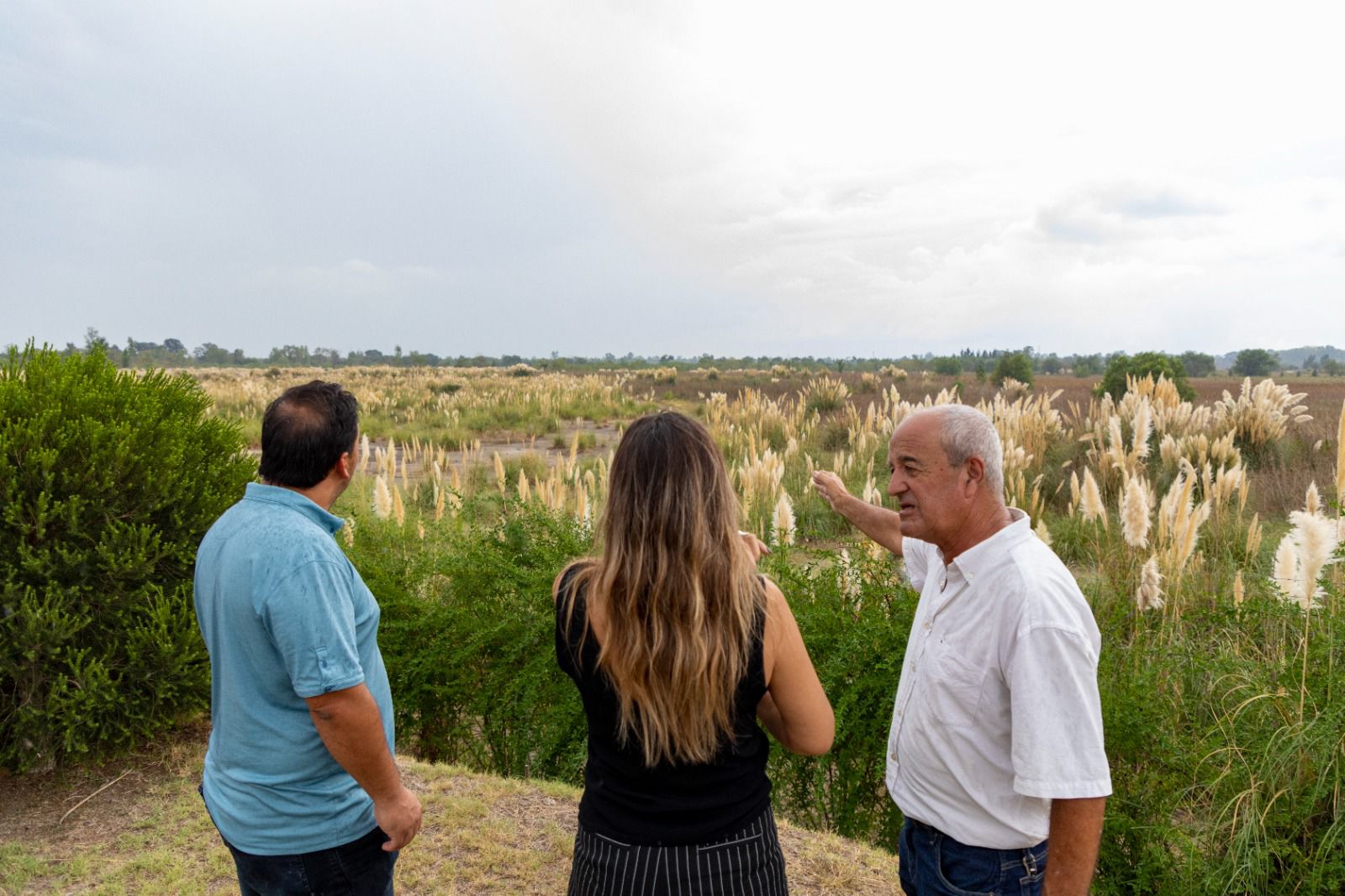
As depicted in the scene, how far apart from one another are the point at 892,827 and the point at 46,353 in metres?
4.84

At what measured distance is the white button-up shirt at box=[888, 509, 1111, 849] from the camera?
5.68 feet

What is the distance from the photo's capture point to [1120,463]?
243 inches

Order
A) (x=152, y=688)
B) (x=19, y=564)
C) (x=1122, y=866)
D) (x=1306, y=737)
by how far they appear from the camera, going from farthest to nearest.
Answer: (x=152, y=688) → (x=19, y=564) → (x=1122, y=866) → (x=1306, y=737)

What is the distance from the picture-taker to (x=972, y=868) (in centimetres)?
194

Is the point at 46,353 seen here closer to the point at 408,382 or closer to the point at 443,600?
the point at 443,600

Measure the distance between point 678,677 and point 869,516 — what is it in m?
1.23

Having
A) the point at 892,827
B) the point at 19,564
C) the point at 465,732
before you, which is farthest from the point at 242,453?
the point at 892,827

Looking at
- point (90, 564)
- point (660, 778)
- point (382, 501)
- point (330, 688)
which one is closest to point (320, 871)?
point (330, 688)

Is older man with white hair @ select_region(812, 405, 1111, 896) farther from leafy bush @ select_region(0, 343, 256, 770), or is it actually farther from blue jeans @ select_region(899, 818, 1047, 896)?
leafy bush @ select_region(0, 343, 256, 770)

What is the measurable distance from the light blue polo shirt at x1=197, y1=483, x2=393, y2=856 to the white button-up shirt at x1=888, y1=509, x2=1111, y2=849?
132 centimetres

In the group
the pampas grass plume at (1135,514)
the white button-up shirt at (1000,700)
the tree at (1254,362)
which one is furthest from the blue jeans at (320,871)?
the tree at (1254,362)

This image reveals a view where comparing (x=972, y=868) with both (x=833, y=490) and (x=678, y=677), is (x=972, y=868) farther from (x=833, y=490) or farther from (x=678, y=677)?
(x=833, y=490)

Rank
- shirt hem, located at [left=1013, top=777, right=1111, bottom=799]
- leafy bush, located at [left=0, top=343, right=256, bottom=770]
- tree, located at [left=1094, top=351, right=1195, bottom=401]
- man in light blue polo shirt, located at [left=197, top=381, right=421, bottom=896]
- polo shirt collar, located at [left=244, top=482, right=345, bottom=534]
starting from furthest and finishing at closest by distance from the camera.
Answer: tree, located at [left=1094, top=351, right=1195, bottom=401], leafy bush, located at [left=0, top=343, right=256, bottom=770], polo shirt collar, located at [left=244, top=482, right=345, bottom=534], man in light blue polo shirt, located at [left=197, top=381, right=421, bottom=896], shirt hem, located at [left=1013, top=777, right=1111, bottom=799]

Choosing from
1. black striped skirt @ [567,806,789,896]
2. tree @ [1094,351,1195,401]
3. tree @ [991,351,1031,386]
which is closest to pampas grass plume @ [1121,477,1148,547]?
black striped skirt @ [567,806,789,896]
